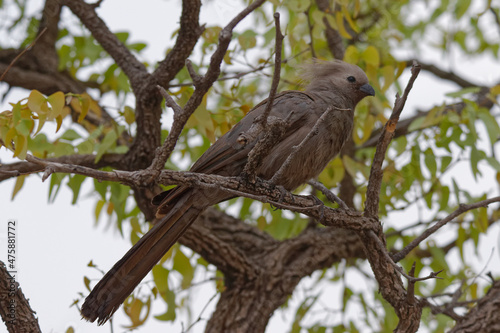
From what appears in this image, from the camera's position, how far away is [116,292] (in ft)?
10.4

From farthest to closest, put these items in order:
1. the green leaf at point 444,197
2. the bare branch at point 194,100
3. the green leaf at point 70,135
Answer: the green leaf at point 444,197
the green leaf at point 70,135
the bare branch at point 194,100

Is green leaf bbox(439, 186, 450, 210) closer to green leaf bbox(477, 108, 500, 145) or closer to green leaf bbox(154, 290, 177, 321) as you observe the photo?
green leaf bbox(477, 108, 500, 145)

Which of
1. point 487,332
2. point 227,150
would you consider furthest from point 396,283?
point 227,150

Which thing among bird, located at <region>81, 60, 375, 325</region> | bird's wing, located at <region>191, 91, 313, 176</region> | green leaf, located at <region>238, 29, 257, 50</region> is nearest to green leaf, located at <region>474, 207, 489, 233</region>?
bird, located at <region>81, 60, 375, 325</region>

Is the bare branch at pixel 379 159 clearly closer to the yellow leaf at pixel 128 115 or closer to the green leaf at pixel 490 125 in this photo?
the green leaf at pixel 490 125

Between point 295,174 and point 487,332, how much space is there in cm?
155

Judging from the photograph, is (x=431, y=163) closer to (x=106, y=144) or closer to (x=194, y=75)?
(x=194, y=75)

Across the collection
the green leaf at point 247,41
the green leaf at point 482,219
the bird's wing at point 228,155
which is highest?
the green leaf at point 482,219

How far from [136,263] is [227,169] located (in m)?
0.80

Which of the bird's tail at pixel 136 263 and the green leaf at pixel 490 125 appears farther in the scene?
the green leaf at pixel 490 125

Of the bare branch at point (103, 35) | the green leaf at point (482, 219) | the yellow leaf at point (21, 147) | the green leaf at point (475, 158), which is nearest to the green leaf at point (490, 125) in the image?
the green leaf at point (475, 158)

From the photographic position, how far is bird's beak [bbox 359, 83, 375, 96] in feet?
14.1

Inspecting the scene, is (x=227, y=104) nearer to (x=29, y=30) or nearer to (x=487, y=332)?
(x=29, y=30)

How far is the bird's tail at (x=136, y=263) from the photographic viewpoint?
3.11 m
